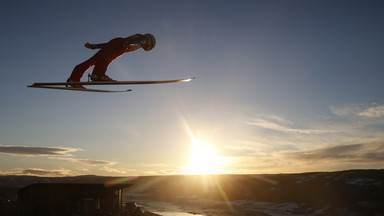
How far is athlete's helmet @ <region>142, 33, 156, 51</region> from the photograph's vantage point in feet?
20.0

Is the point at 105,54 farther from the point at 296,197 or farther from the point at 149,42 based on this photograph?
the point at 296,197

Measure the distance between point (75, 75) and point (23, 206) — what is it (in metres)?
24.0

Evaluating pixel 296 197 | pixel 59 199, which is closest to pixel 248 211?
pixel 296 197

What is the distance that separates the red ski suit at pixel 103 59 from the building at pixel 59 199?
21.2 meters

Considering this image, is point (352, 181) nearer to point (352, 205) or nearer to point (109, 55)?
point (352, 205)

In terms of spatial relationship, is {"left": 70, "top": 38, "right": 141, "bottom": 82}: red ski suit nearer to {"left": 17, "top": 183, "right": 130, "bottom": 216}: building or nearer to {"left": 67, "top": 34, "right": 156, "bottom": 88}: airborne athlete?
{"left": 67, "top": 34, "right": 156, "bottom": 88}: airborne athlete

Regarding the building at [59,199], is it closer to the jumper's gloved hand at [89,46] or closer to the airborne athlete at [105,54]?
the airborne athlete at [105,54]

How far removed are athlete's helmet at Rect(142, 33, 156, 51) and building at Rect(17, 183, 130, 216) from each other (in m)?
22.2

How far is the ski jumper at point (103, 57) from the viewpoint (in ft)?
20.3

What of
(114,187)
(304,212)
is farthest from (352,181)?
(114,187)

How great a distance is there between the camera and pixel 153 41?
624cm

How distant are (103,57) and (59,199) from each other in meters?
22.7

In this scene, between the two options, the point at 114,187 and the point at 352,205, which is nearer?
the point at 114,187

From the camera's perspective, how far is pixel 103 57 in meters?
6.32
